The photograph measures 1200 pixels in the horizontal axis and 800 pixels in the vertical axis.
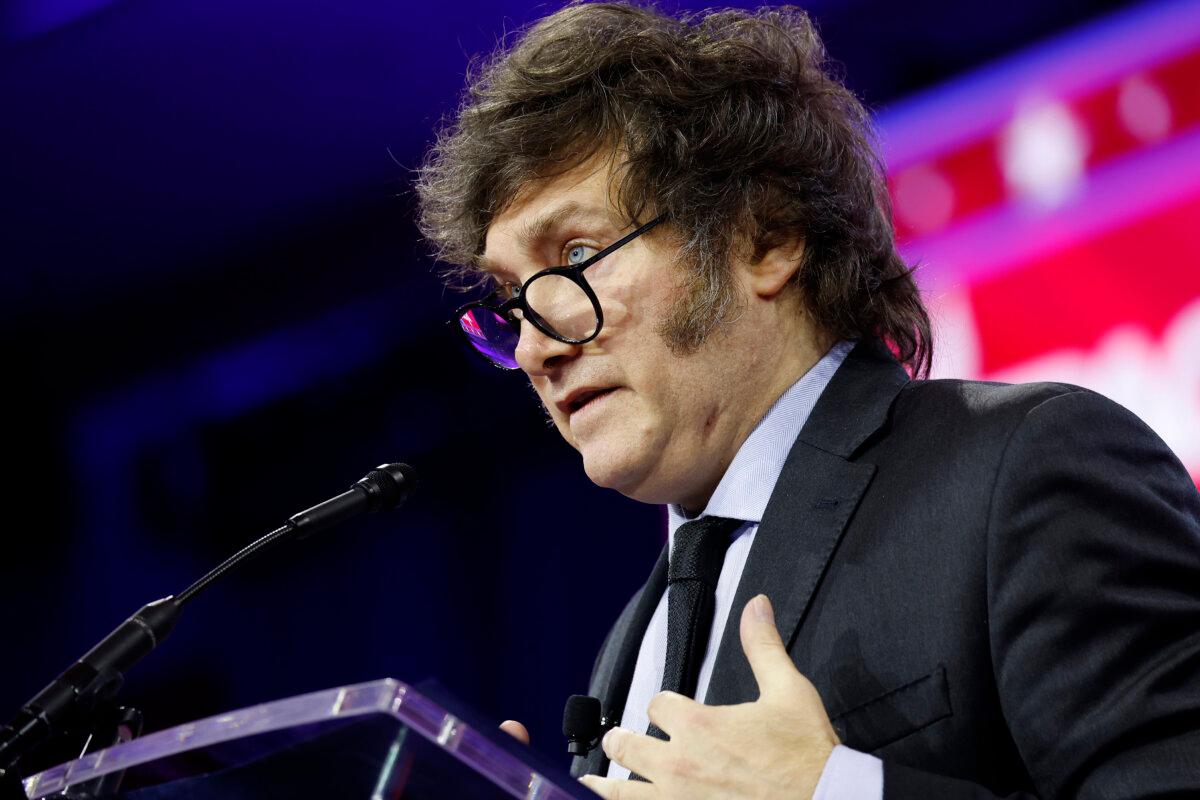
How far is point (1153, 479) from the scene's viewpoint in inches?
57.5

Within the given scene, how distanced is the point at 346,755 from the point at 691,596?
85 cm

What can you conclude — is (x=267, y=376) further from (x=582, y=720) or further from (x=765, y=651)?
(x=765, y=651)

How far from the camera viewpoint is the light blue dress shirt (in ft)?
5.81

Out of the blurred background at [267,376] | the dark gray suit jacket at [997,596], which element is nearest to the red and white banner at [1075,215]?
the blurred background at [267,376]

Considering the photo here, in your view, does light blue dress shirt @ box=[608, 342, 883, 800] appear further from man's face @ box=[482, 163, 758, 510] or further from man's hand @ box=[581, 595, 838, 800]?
man's hand @ box=[581, 595, 838, 800]

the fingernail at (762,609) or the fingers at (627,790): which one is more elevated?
the fingernail at (762,609)

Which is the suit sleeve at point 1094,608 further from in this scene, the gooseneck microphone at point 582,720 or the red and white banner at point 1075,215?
the red and white banner at point 1075,215

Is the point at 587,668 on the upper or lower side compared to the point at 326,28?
lower

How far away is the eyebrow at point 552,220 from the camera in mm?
1915

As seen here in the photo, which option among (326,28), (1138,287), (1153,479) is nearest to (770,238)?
(1153,479)

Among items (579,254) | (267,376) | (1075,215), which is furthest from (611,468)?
(267,376)

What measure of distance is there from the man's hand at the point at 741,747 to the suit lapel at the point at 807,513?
10.3 inches

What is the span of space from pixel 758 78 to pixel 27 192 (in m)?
2.82

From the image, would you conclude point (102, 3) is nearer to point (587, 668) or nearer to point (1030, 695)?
point (587, 668)
